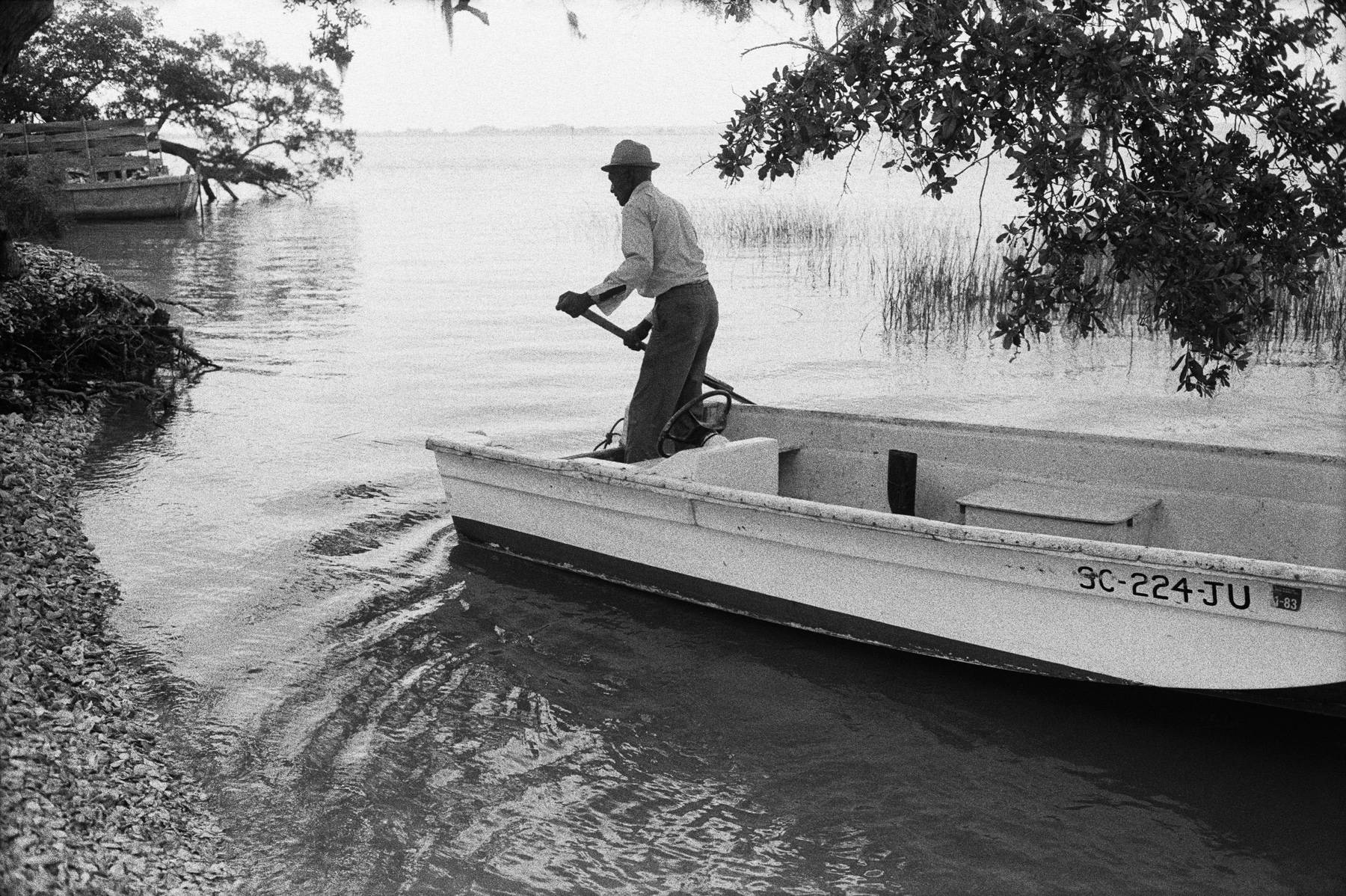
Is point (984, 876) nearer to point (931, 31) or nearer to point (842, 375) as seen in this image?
point (931, 31)

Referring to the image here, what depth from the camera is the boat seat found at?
271 inches

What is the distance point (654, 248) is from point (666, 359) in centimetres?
65

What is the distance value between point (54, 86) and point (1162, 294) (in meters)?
32.7

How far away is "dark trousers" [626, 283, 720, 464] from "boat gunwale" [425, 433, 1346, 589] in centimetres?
61

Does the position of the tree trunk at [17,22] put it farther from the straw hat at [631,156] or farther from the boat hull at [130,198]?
the boat hull at [130,198]

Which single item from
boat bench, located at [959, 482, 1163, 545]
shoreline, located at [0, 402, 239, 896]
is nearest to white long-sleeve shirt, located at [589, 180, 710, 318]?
boat bench, located at [959, 482, 1163, 545]

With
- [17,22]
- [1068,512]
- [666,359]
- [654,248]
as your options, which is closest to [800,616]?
[1068,512]

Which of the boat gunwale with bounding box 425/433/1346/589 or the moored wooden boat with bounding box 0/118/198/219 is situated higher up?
the moored wooden boat with bounding box 0/118/198/219

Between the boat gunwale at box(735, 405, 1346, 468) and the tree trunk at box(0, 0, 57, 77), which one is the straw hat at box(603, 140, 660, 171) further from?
the tree trunk at box(0, 0, 57, 77)

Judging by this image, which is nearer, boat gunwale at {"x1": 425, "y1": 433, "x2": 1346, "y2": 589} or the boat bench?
boat gunwale at {"x1": 425, "y1": 433, "x2": 1346, "y2": 589}

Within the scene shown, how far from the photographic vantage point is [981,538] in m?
5.43

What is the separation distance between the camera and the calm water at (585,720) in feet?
15.2

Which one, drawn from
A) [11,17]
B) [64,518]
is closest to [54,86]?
[64,518]

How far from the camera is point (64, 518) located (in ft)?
26.0
